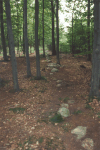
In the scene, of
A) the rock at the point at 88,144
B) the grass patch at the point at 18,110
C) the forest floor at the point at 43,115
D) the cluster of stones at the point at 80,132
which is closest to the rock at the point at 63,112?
the cluster of stones at the point at 80,132

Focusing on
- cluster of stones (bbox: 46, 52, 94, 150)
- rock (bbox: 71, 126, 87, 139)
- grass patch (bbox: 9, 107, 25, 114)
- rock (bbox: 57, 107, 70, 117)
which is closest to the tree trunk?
cluster of stones (bbox: 46, 52, 94, 150)

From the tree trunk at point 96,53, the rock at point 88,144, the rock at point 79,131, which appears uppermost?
the tree trunk at point 96,53

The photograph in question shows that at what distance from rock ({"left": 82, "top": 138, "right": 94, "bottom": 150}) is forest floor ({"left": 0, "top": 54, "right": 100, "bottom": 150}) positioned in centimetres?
16

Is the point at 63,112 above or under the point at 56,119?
above

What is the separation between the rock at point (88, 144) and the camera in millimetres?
4688

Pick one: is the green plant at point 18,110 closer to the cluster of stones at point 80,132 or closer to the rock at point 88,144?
the cluster of stones at point 80,132

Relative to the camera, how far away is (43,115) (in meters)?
6.69

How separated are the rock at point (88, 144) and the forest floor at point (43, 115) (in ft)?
0.51

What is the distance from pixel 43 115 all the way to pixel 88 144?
2745 millimetres

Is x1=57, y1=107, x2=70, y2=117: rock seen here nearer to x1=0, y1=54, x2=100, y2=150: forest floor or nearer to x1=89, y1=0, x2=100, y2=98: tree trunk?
x1=0, y1=54, x2=100, y2=150: forest floor

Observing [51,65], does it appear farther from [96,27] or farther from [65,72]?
[96,27]

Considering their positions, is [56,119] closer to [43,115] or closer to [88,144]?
[43,115]

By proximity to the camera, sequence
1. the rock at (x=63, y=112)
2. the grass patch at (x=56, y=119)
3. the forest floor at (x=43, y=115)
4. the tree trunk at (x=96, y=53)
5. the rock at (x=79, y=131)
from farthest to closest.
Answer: the rock at (x=63, y=112) → the tree trunk at (x=96, y=53) → the grass patch at (x=56, y=119) → the rock at (x=79, y=131) → the forest floor at (x=43, y=115)

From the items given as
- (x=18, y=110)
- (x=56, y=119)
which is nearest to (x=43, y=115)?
(x=56, y=119)
